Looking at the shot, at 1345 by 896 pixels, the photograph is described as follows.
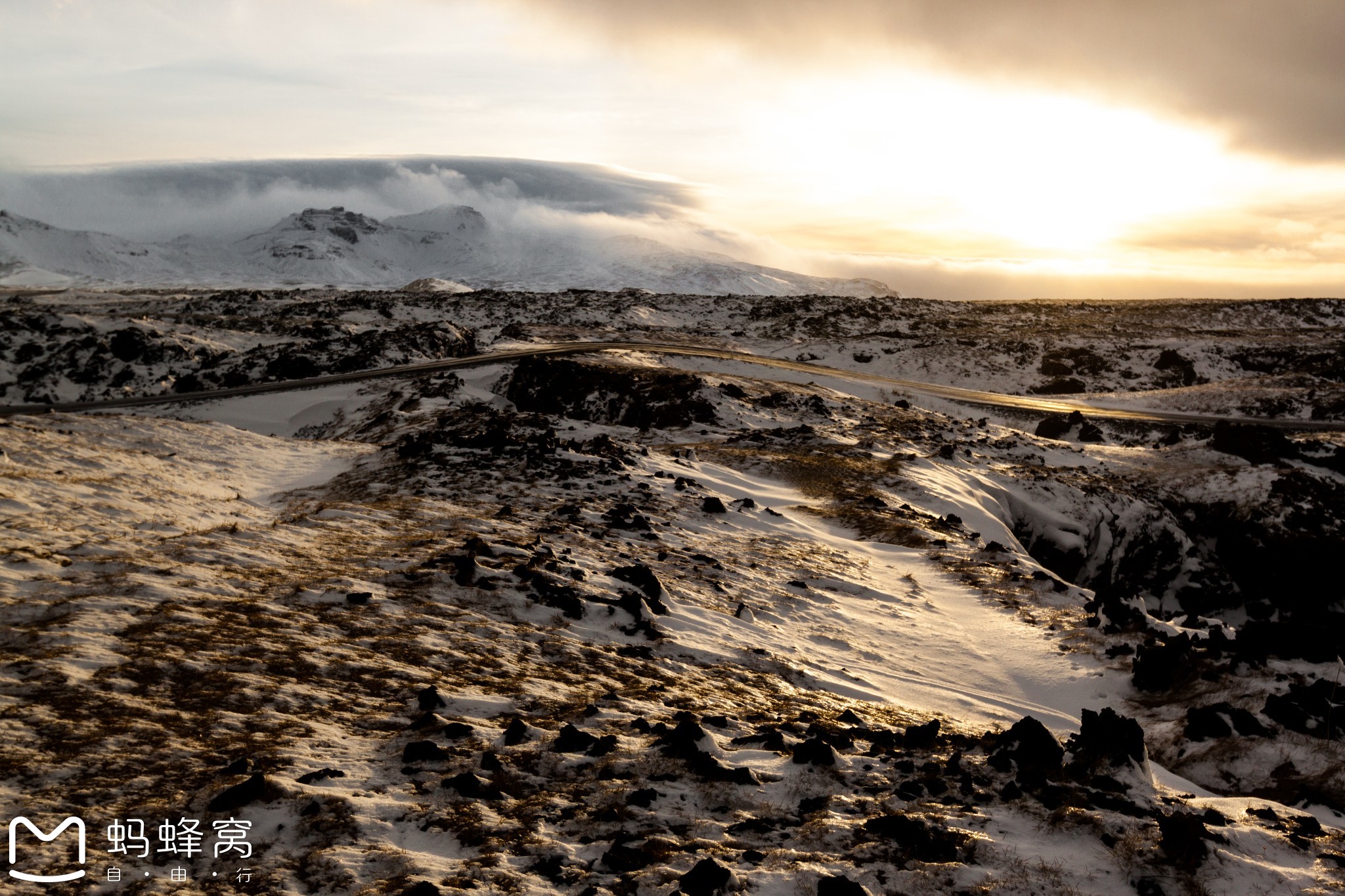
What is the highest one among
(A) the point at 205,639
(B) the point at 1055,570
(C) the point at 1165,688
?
(A) the point at 205,639

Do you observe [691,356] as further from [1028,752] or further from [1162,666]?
[1028,752]

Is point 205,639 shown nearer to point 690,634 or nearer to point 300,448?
point 690,634

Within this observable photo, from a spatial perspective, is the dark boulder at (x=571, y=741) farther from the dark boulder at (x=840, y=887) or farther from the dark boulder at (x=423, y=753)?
the dark boulder at (x=840, y=887)

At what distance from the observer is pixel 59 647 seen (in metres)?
7.75

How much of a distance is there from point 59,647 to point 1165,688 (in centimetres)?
1463

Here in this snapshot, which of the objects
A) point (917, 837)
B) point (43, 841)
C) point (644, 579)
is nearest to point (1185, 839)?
point (917, 837)

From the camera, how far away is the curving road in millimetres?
42594

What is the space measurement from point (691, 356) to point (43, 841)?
48.9 meters

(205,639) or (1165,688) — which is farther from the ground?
(205,639)

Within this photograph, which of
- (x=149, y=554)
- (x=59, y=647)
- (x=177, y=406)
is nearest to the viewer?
(x=59, y=647)

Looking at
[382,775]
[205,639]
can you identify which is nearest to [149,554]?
[205,639]

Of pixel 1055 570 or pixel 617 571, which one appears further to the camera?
pixel 1055 570

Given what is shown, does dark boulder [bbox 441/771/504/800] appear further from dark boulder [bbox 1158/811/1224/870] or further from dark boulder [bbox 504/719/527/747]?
dark boulder [bbox 1158/811/1224/870]

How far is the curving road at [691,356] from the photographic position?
42.6 metres
